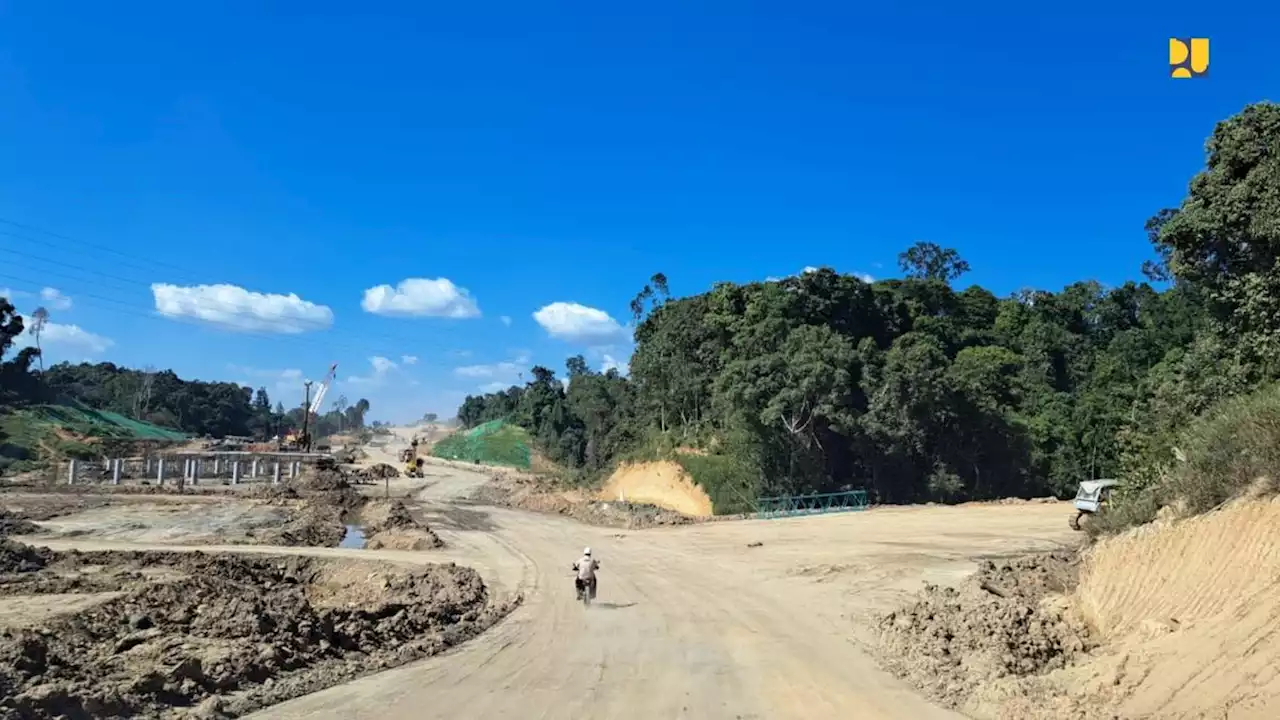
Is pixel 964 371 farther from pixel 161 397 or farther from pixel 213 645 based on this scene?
pixel 161 397

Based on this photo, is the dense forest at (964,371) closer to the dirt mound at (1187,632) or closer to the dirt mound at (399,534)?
the dirt mound at (1187,632)

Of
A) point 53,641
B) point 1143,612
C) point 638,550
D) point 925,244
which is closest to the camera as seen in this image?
point 1143,612

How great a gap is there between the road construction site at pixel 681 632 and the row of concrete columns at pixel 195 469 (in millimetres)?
42402

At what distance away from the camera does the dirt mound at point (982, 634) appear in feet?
37.8

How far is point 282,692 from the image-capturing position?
38.1 ft

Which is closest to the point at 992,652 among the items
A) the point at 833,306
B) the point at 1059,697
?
the point at 1059,697

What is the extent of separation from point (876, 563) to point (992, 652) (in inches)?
512

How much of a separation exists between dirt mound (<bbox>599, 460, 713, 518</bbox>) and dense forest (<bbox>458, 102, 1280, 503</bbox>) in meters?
1.87

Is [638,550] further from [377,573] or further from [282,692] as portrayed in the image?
[282,692]

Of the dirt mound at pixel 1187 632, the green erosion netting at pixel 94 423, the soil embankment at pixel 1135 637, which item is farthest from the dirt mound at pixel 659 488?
the green erosion netting at pixel 94 423

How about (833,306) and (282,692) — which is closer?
(282,692)

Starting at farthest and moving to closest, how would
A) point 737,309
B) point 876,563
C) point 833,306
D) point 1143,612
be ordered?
point 737,309
point 833,306
point 876,563
point 1143,612

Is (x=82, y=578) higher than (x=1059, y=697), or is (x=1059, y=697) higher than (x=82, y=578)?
(x=1059, y=697)

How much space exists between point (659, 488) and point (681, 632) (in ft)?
147
